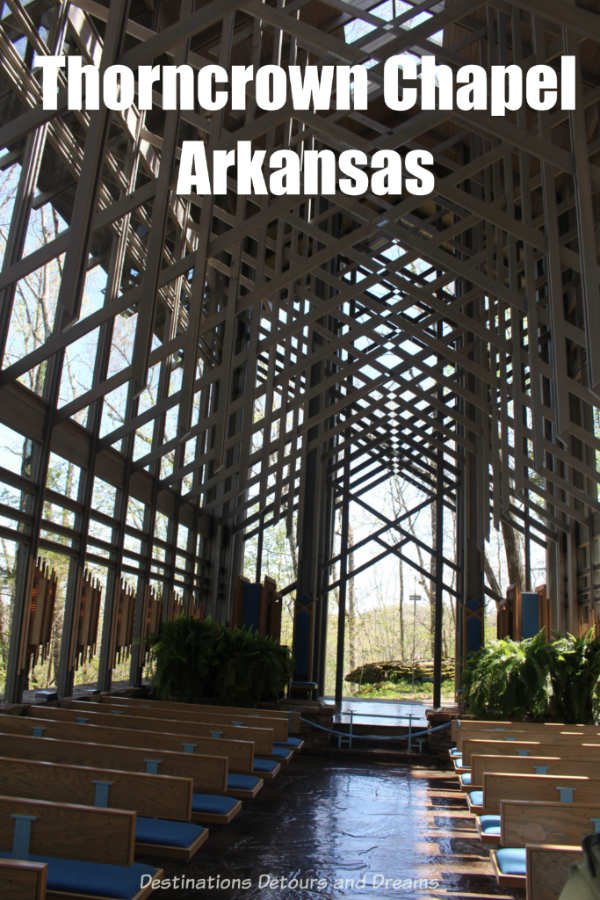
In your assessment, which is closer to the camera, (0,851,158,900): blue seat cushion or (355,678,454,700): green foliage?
(0,851,158,900): blue seat cushion

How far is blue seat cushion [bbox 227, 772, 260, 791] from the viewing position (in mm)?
5379

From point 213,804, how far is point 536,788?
191 centimetres

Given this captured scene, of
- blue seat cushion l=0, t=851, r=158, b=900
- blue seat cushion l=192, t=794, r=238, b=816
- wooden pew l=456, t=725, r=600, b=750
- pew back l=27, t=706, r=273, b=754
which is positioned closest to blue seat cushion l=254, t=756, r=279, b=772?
pew back l=27, t=706, r=273, b=754

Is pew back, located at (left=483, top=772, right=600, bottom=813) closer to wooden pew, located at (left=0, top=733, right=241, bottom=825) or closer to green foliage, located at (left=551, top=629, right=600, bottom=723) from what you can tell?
wooden pew, located at (left=0, top=733, right=241, bottom=825)

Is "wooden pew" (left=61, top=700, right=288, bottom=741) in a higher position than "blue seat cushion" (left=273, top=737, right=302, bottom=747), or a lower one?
higher

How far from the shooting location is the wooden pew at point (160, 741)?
17.6 ft

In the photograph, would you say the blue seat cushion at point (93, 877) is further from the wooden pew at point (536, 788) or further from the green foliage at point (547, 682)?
the green foliage at point (547, 682)

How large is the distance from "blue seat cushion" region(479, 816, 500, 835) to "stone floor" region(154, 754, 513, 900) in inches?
12.9

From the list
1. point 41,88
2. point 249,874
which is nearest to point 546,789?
point 249,874

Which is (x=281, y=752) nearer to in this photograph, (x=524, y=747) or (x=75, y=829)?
(x=524, y=747)

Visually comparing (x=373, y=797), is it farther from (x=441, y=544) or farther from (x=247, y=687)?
(x=441, y=544)

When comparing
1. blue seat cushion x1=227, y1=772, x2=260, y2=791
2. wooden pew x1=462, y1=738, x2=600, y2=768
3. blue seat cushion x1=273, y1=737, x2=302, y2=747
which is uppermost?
wooden pew x1=462, y1=738, x2=600, y2=768

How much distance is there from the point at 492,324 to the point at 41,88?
7.34 metres

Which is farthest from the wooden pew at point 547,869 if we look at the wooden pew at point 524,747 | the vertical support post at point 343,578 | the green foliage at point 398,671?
the green foliage at point 398,671
